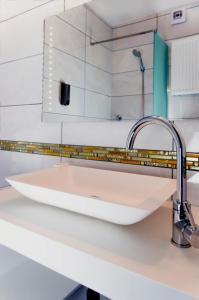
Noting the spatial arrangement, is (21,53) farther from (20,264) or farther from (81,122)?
(20,264)

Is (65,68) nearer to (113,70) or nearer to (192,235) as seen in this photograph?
(113,70)

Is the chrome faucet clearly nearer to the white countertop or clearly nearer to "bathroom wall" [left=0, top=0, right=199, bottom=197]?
the white countertop

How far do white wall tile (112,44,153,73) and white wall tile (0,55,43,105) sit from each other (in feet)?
1.57

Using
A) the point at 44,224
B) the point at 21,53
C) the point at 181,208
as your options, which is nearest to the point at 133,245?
the point at 181,208

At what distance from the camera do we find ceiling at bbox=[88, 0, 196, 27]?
957 millimetres

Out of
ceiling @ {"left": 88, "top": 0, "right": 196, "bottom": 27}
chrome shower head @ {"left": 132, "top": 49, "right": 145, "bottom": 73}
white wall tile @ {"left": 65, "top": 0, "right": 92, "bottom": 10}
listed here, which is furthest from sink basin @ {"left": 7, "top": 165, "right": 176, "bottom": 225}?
white wall tile @ {"left": 65, "top": 0, "right": 92, "bottom": 10}

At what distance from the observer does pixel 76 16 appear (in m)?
1.19

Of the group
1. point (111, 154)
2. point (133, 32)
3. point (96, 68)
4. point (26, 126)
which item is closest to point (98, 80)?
point (96, 68)

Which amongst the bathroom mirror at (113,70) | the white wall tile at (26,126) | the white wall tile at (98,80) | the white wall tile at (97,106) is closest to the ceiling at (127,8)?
the bathroom mirror at (113,70)

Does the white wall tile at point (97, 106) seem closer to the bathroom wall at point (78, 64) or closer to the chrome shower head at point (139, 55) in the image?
the bathroom wall at point (78, 64)

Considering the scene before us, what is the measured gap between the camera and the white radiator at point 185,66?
88 cm

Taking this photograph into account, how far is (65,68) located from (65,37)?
17cm

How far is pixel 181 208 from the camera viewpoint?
553mm

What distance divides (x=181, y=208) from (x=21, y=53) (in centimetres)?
131
